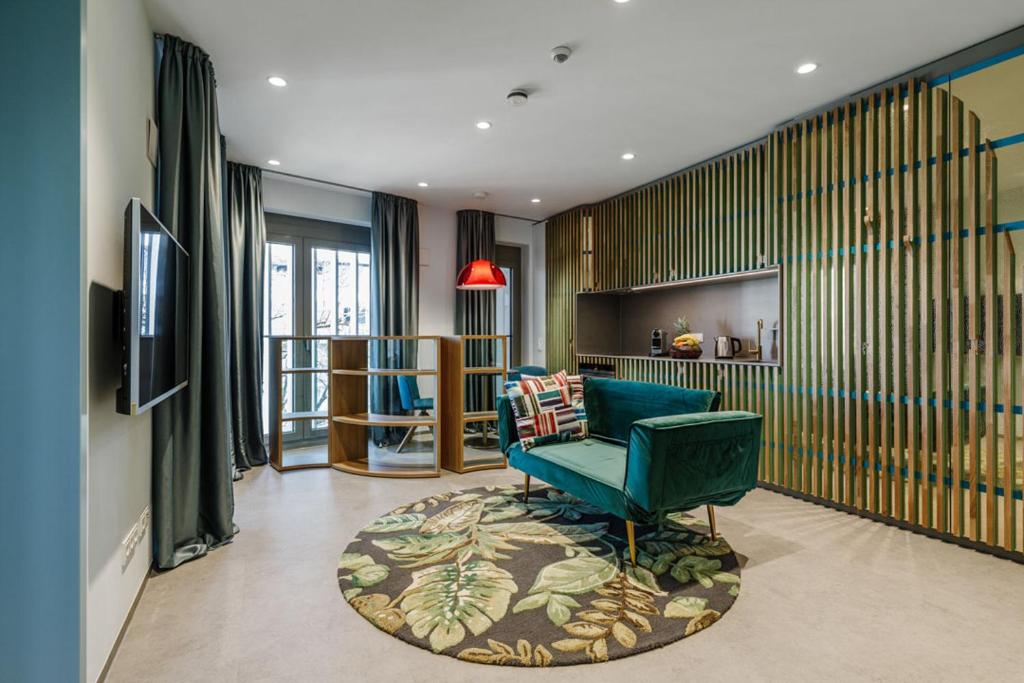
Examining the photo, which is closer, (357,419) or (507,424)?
(507,424)

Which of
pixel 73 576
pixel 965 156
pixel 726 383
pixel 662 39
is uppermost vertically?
pixel 662 39

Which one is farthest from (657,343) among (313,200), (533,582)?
(313,200)

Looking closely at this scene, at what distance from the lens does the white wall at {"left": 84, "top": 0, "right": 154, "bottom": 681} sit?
5.28 feet

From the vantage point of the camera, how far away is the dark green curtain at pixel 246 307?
170 inches

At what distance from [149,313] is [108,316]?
0.13m

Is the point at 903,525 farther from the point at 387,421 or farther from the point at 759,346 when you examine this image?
the point at 387,421

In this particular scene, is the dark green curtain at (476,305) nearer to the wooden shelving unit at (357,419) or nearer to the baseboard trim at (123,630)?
the wooden shelving unit at (357,419)

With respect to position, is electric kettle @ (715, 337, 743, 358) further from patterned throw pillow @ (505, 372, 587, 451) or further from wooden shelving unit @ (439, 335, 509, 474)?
wooden shelving unit @ (439, 335, 509, 474)

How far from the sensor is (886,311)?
10.0ft

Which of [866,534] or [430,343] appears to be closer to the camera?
[866,534]

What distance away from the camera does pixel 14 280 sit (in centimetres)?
142

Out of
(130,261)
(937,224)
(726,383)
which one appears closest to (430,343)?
(726,383)

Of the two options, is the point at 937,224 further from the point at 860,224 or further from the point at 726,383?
the point at 726,383

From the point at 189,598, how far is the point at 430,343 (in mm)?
3974
